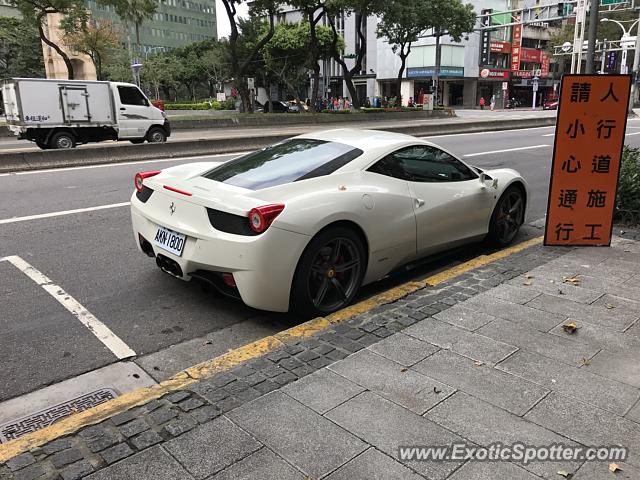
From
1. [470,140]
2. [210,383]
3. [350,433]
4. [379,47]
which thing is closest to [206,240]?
[210,383]

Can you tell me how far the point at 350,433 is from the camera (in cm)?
257

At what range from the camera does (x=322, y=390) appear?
9.62 ft

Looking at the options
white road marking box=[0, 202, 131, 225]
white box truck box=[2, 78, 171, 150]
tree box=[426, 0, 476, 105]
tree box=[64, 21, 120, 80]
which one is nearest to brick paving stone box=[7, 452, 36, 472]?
white road marking box=[0, 202, 131, 225]

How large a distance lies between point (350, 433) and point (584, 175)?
424cm

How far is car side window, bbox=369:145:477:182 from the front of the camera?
15.6 feet

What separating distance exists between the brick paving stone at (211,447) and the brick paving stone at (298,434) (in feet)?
0.22

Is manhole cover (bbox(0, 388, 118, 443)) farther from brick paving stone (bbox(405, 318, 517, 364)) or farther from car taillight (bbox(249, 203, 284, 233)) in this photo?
brick paving stone (bbox(405, 318, 517, 364))

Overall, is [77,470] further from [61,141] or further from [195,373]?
[61,141]

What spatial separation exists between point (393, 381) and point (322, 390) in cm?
39

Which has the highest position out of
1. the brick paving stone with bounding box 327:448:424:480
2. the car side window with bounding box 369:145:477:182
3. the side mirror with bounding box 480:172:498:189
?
the car side window with bounding box 369:145:477:182

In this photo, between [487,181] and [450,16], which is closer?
[487,181]

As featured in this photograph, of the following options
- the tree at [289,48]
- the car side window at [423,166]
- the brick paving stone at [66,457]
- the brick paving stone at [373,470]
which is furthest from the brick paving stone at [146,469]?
the tree at [289,48]

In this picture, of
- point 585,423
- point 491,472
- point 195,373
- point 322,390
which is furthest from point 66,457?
point 585,423

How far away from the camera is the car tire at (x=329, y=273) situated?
397 centimetres
